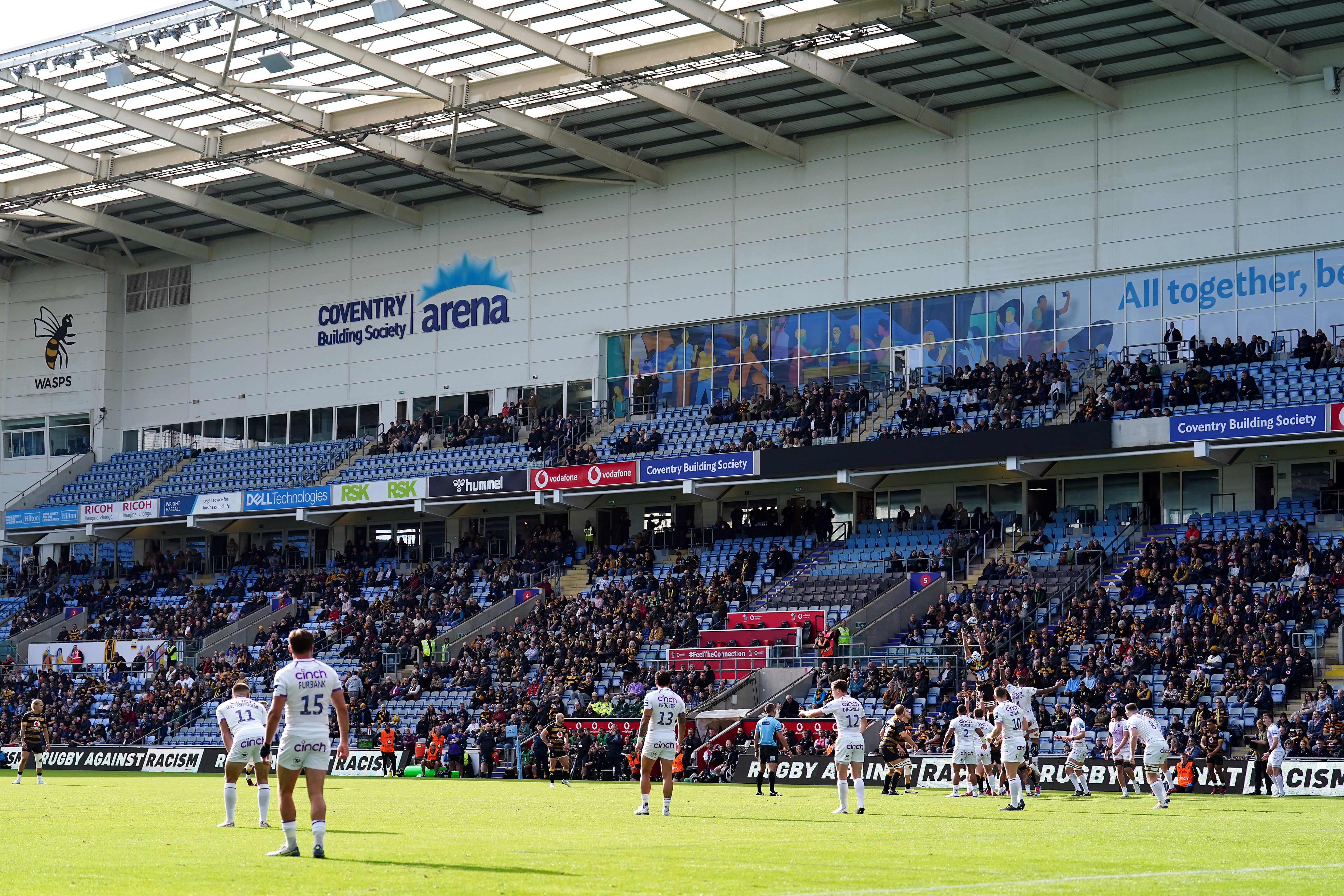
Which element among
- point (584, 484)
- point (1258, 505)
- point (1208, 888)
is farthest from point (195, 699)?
point (1208, 888)

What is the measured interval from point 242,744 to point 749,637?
26384 mm

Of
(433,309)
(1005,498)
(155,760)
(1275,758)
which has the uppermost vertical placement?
(433,309)

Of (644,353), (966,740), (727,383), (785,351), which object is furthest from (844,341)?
(966,740)

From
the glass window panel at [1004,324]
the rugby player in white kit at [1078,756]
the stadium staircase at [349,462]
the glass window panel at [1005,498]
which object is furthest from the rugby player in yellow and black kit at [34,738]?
the glass window panel at [1004,324]

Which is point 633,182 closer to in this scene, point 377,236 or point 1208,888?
point 377,236

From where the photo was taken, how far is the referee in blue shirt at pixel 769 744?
1187 inches

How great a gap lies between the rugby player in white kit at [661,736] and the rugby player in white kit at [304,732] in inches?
309

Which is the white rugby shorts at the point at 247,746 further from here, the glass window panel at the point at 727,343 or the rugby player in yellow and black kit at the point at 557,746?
the glass window panel at the point at 727,343

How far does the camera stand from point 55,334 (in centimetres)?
7194

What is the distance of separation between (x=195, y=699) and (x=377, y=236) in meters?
20.1

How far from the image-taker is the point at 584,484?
5366 centimetres

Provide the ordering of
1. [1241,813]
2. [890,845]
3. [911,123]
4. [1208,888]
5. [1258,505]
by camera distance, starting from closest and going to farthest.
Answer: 1. [1208,888]
2. [890,845]
3. [1241,813]
4. [1258,505]
5. [911,123]

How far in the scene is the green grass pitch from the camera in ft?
40.6

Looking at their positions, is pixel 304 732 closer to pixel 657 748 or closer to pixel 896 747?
pixel 657 748
